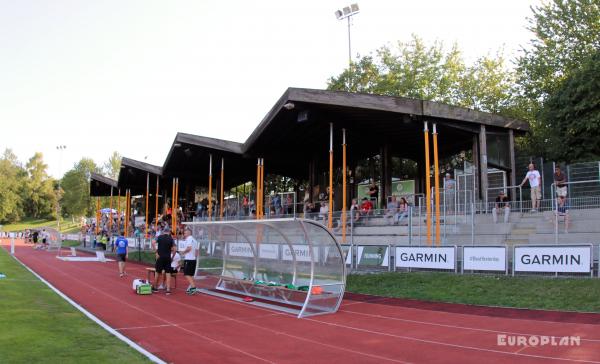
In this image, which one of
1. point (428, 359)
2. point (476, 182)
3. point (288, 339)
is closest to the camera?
point (428, 359)

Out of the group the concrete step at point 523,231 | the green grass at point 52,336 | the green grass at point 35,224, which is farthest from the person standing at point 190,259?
the green grass at point 35,224

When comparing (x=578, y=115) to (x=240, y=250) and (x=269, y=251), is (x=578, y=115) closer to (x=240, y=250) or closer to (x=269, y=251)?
(x=269, y=251)

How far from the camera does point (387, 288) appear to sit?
1589 cm

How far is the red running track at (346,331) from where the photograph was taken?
8023 mm

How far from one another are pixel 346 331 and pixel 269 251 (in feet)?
17.4

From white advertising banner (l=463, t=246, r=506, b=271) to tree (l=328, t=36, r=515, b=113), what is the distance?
27132 mm

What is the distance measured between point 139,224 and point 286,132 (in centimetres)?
2732

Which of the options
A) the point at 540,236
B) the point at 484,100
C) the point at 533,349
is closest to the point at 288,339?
the point at 533,349

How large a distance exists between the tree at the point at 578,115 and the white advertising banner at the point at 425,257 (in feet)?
39.7

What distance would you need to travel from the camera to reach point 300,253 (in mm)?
13180

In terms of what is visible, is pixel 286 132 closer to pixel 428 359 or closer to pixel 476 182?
pixel 476 182

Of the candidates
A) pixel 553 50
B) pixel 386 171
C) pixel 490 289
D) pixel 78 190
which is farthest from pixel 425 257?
pixel 78 190

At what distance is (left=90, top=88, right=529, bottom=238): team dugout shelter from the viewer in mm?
20469

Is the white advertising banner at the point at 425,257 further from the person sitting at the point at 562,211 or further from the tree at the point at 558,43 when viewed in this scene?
the tree at the point at 558,43
